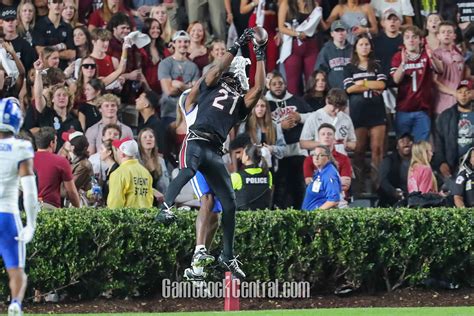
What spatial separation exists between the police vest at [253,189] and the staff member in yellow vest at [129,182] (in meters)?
1.25

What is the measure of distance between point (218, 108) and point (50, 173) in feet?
8.84

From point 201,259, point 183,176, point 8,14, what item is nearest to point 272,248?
point 201,259

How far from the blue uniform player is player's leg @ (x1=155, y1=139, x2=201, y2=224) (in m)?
2.40

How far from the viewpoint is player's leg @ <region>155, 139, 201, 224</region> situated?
1311 cm

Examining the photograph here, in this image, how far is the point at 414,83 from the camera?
19578mm

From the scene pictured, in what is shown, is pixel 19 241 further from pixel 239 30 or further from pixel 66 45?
pixel 239 30

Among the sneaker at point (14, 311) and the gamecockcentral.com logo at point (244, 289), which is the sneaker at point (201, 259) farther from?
the sneaker at point (14, 311)

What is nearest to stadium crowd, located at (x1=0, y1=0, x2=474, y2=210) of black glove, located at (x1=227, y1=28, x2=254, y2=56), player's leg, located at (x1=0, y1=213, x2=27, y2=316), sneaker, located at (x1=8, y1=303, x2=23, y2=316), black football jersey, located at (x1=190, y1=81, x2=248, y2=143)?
black football jersey, located at (x1=190, y1=81, x2=248, y2=143)

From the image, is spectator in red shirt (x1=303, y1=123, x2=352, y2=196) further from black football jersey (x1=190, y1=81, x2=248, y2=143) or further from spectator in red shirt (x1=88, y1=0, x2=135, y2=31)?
black football jersey (x1=190, y1=81, x2=248, y2=143)

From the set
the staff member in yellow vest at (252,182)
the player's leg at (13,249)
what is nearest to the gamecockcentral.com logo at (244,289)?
the staff member in yellow vest at (252,182)

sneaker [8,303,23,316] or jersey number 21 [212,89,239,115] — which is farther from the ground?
jersey number 21 [212,89,239,115]

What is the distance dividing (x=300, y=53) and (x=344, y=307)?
5418 mm

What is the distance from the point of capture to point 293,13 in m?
A: 19.7

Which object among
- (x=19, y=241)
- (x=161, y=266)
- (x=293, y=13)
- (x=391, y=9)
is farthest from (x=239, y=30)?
(x=19, y=241)
